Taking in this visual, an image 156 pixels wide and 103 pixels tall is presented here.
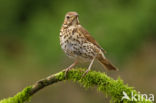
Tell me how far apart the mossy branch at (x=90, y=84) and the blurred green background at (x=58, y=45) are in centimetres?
526

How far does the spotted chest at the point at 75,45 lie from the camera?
572cm

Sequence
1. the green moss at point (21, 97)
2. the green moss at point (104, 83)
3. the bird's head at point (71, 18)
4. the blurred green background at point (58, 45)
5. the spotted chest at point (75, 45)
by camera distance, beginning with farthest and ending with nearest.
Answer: the blurred green background at point (58, 45) < the bird's head at point (71, 18) < the spotted chest at point (75, 45) < the green moss at point (21, 97) < the green moss at point (104, 83)

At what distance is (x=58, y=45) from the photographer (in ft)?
44.7

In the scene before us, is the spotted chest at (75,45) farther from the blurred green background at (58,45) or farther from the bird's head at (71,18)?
the blurred green background at (58,45)

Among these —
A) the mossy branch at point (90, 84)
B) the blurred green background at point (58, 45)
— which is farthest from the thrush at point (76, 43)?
the blurred green background at point (58, 45)

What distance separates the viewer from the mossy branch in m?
4.18

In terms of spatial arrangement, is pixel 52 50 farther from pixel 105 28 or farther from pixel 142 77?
pixel 142 77

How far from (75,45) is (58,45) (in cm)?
790

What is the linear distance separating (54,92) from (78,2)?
654 cm

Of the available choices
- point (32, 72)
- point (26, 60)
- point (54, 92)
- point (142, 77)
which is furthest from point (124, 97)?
point (26, 60)

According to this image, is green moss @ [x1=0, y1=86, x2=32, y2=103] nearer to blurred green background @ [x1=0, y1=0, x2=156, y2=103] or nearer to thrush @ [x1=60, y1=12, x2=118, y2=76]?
thrush @ [x1=60, y1=12, x2=118, y2=76]

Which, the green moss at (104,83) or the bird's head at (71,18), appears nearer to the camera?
A: the green moss at (104,83)

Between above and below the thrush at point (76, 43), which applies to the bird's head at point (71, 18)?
above

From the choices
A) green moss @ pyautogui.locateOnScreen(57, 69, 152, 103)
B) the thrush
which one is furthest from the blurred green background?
green moss @ pyautogui.locateOnScreen(57, 69, 152, 103)
